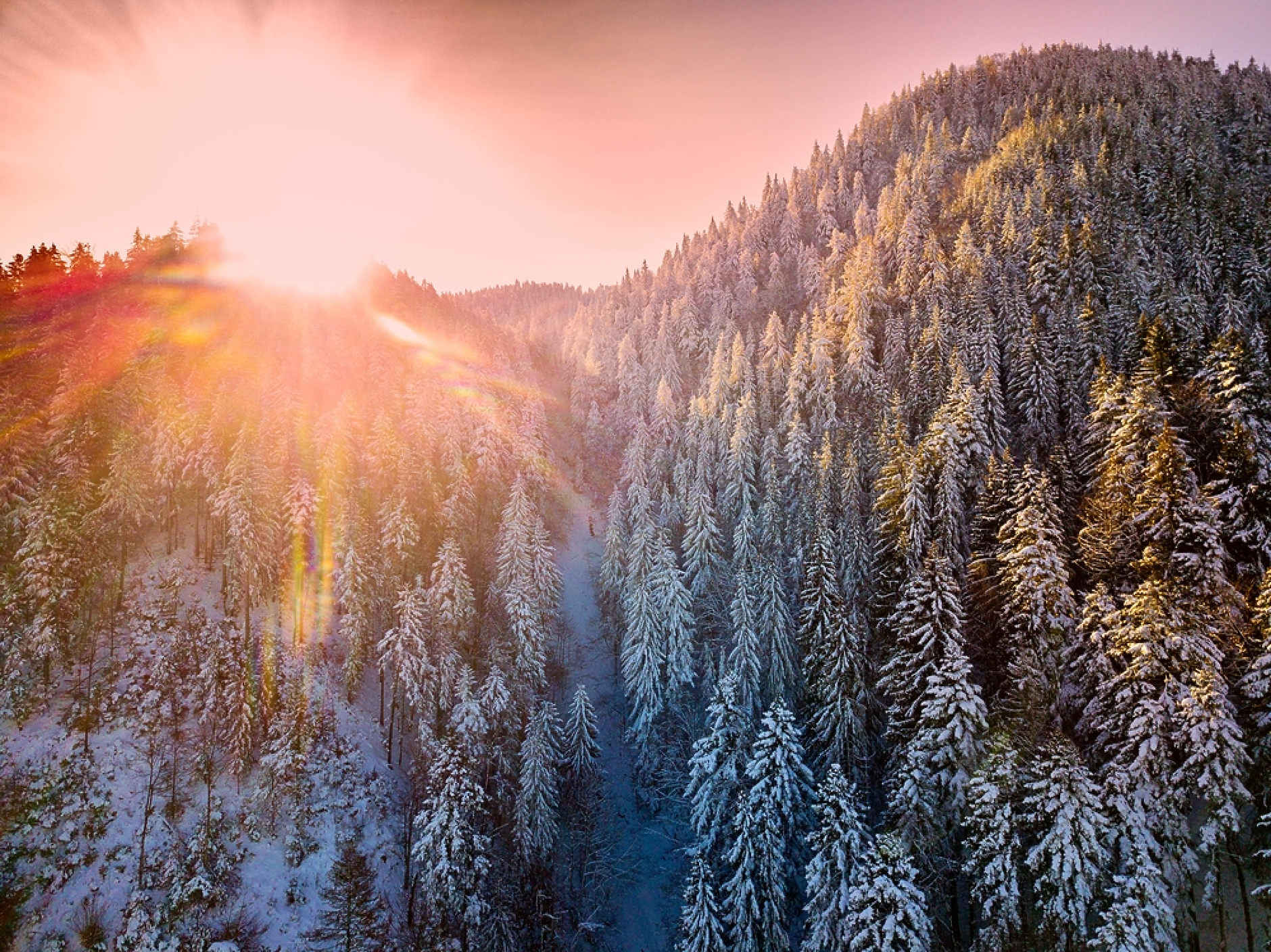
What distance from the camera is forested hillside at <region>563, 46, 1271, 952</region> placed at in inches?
850

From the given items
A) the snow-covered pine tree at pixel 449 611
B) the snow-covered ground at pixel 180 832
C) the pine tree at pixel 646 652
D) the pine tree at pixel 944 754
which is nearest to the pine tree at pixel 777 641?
the pine tree at pixel 646 652

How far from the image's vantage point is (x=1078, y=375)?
4297 cm

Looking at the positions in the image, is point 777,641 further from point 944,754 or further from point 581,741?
point 944,754

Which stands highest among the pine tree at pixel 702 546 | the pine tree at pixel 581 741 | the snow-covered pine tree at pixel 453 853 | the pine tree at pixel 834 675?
the pine tree at pixel 702 546

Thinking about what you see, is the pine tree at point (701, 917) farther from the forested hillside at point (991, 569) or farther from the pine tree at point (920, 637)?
the pine tree at point (920, 637)

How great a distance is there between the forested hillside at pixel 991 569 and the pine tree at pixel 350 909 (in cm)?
1810

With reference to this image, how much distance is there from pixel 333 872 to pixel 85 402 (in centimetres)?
3897

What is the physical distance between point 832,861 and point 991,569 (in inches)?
685

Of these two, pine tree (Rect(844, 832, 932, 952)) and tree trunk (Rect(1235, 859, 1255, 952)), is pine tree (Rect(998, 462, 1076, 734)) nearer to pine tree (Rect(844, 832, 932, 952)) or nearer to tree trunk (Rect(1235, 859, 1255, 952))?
tree trunk (Rect(1235, 859, 1255, 952))

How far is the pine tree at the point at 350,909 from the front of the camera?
29.2 meters

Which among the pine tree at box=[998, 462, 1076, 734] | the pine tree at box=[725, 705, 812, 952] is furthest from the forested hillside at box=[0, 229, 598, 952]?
the pine tree at box=[998, 462, 1076, 734]

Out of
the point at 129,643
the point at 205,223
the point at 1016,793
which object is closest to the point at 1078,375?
the point at 1016,793

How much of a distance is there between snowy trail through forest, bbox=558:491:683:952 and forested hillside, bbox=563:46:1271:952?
248 cm

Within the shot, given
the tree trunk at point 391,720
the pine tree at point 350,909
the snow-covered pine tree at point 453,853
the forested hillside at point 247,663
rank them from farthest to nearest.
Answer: the tree trunk at point 391,720 → the pine tree at point 350,909 → the forested hillside at point 247,663 → the snow-covered pine tree at point 453,853
